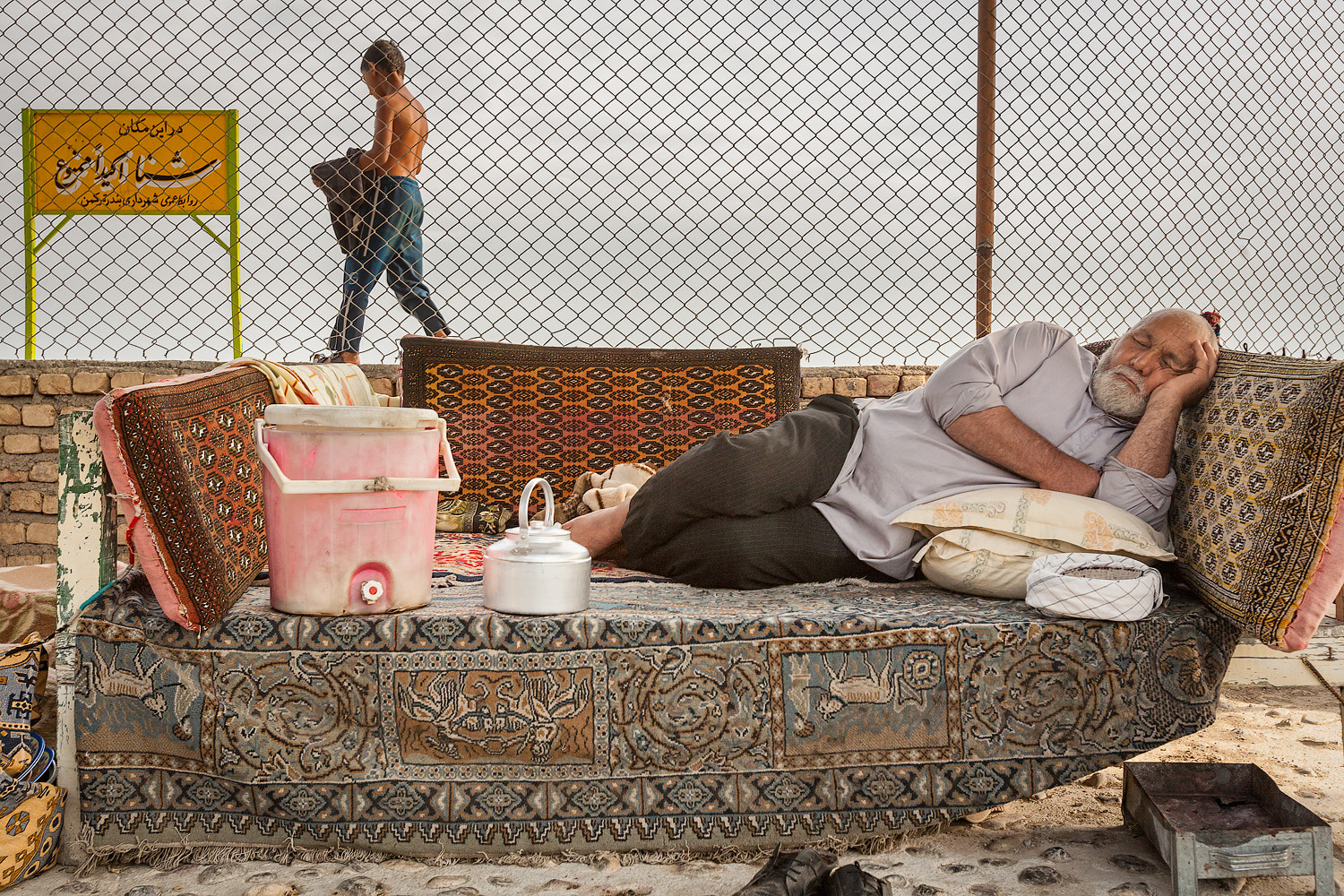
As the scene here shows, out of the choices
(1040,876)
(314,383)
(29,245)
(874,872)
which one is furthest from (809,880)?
(29,245)

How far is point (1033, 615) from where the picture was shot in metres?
1.70

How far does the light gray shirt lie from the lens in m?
2.17

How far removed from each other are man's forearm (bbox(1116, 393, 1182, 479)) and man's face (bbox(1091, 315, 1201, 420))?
0.38 ft

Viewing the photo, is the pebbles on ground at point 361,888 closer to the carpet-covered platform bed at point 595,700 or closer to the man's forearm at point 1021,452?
the carpet-covered platform bed at point 595,700

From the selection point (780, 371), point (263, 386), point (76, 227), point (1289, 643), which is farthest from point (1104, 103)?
point (76, 227)

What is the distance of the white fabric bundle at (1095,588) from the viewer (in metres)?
1.63

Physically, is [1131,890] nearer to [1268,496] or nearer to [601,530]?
[1268,496]

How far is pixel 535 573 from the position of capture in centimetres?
161

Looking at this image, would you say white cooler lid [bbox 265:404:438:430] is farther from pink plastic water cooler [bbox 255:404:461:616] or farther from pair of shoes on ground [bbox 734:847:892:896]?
pair of shoes on ground [bbox 734:847:892:896]

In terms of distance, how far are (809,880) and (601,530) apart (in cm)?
130

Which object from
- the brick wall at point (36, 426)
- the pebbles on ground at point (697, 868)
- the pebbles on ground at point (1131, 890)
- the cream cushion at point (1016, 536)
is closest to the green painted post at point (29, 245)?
the brick wall at point (36, 426)

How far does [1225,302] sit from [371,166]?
4.12 metres

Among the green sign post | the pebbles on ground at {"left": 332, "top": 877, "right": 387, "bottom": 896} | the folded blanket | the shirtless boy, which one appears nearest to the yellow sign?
the green sign post

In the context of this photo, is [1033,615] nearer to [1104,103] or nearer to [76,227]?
[1104,103]
